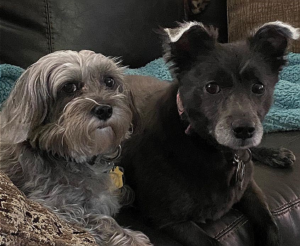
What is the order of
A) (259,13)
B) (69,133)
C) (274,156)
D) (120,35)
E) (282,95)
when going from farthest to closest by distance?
(259,13) < (120,35) < (282,95) < (274,156) < (69,133)

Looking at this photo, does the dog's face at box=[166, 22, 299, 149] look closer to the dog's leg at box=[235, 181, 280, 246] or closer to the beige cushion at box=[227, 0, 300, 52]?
the dog's leg at box=[235, 181, 280, 246]

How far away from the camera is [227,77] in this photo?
1.30 metres

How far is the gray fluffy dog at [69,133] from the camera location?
122 centimetres

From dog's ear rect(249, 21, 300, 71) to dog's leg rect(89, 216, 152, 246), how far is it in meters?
0.61

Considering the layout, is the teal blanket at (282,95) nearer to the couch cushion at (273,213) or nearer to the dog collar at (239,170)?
the couch cushion at (273,213)

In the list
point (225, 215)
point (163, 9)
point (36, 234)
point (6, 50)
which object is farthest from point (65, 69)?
point (163, 9)

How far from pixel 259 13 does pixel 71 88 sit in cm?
132

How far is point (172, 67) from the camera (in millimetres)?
1403

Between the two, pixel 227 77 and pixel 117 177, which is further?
pixel 117 177

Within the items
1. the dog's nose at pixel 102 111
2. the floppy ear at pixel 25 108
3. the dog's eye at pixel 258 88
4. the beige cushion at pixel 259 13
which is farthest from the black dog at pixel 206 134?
the beige cushion at pixel 259 13

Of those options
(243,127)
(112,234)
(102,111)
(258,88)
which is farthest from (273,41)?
(112,234)

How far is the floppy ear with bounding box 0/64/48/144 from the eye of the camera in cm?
122

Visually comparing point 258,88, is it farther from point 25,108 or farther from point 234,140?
point 25,108

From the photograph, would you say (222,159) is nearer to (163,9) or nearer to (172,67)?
(172,67)
